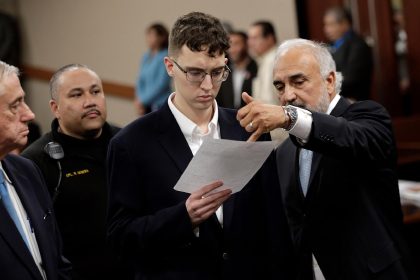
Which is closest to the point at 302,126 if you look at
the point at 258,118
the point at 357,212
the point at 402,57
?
the point at 258,118

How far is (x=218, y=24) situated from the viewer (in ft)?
6.92

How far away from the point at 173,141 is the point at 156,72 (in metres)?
4.27

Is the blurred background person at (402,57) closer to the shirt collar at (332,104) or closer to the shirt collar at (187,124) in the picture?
the shirt collar at (332,104)

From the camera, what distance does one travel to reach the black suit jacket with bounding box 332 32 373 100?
5.30m

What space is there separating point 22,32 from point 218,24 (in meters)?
7.09

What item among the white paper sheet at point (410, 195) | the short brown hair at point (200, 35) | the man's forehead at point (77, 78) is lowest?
the white paper sheet at point (410, 195)

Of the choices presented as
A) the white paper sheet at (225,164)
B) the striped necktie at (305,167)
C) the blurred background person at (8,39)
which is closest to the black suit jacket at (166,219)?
the white paper sheet at (225,164)

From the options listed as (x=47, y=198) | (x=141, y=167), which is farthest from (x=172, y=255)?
(x=47, y=198)

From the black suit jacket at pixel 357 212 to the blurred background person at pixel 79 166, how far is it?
2.86ft

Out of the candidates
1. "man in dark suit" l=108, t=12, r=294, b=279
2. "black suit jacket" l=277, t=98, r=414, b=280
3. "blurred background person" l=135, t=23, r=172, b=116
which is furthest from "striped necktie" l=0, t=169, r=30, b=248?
"blurred background person" l=135, t=23, r=172, b=116

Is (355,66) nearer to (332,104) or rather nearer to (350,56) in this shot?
(350,56)

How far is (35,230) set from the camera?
7.04ft

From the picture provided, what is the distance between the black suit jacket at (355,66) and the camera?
209 inches

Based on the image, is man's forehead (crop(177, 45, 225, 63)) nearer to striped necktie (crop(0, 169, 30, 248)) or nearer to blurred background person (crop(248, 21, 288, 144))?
striped necktie (crop(0, 169, 30, 248))
